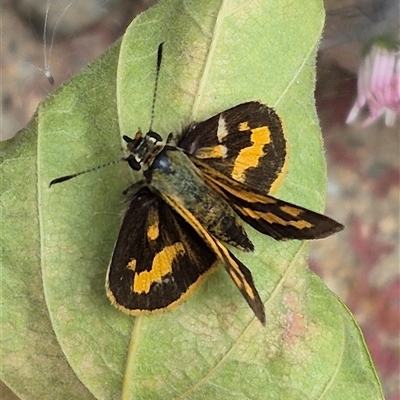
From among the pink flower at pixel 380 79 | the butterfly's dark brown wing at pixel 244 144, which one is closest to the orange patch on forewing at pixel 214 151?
the butterfly's dark brown wing at pixel 244 144

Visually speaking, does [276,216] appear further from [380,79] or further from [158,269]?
[380,79]

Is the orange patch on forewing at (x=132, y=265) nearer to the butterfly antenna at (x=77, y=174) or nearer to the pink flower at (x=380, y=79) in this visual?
the butterfly antenna at (x=77, y=174)

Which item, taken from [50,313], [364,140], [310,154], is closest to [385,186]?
[364,140]

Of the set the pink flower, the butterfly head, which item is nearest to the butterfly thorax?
the butterfly head

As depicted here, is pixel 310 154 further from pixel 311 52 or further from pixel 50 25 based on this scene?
pixel 50 25

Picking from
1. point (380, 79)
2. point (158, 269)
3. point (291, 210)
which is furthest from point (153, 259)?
point (380, 79)
